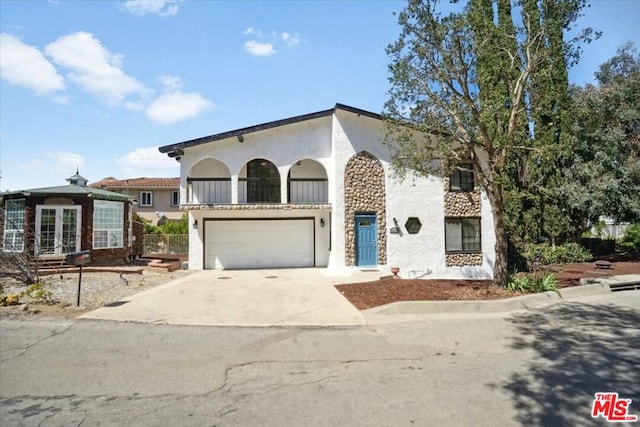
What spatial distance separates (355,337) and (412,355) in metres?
1.22

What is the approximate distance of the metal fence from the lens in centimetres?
2300

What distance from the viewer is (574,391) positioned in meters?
4.12

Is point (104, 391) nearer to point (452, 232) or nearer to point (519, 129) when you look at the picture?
point (519, 129)

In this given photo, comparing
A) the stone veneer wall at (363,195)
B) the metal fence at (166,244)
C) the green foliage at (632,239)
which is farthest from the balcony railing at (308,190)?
the green foliage at (632,239)

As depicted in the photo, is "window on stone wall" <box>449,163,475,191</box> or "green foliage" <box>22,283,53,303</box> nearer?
"green foliage" <box>22,283,53,303</box>

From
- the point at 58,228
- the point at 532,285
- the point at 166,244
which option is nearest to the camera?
the point at 532,285

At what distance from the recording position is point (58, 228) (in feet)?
49.8

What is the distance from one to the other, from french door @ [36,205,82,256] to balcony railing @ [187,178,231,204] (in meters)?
4.80

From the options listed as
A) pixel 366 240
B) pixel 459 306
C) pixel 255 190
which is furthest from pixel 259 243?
pixel 459 306

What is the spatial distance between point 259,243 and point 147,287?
617 centimetres

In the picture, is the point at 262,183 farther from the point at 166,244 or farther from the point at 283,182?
the point at 166,244

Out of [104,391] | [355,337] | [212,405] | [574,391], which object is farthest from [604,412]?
[104,391]

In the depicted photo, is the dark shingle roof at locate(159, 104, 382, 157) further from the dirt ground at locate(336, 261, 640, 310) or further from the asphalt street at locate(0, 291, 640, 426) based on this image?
the asphalt street at locate(0, 291, 640, 426)

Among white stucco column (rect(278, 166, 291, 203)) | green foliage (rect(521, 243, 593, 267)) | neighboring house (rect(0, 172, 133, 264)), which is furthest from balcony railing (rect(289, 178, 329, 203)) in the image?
green foliage (rect(521, 243, 593, 267))
